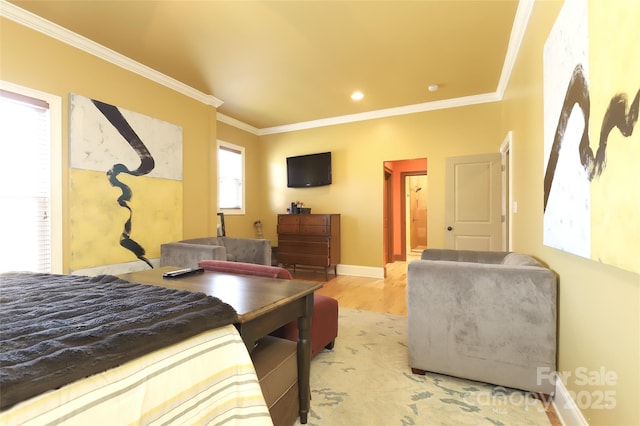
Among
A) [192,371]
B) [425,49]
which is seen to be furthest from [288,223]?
[192,371]

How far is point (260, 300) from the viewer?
126 centimetres

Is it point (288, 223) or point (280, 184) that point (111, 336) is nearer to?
point (288, 223)

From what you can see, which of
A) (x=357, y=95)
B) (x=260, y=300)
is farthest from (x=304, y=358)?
(x=357, y=95)

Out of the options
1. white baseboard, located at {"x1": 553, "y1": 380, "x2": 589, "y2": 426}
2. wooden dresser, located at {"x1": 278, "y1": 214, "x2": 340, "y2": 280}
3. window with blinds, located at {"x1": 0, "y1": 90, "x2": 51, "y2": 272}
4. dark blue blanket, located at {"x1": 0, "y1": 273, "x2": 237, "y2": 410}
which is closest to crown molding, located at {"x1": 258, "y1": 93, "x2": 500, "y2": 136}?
wooden dresser, located at {"x1": 278, "y1": 214, "x2": 340, "y2": 280}

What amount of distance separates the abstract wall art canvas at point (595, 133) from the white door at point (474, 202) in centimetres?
246

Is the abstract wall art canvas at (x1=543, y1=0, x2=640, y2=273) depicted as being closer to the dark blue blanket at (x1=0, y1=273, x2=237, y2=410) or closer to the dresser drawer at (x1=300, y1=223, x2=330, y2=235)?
the dark blue blanket at (x1=0, y1=273, x2=237, y2=410)

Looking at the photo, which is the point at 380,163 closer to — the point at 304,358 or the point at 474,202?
the point at 474,202

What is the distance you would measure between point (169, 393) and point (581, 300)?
5.87ft

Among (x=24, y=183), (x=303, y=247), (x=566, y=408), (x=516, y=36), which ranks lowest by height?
(x=566, y=408)

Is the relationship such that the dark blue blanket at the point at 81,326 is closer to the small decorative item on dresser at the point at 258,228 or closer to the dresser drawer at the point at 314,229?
the dresser drawer at the point at 314,229

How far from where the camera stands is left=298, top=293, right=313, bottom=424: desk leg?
1.53m

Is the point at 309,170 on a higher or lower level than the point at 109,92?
lower

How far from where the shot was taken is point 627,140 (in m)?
0.97

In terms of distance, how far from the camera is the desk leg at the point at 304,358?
1532 millimetres
